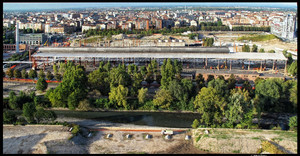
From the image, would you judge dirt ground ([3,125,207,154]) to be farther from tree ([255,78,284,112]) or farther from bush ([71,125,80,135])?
tree ([255,78,284,112])

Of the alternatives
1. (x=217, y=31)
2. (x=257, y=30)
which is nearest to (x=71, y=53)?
(x=217, y=31)

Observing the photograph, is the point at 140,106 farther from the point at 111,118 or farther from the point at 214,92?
the point at 214,92

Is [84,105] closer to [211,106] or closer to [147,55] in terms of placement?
[211,106]

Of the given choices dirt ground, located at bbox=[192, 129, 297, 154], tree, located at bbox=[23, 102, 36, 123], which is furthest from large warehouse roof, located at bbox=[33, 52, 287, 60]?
dirt ground, located at bbox=[192, 129, 297, 154]

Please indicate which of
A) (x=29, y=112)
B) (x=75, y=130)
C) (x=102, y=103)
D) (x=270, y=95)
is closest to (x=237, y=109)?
(x=270, y=95)

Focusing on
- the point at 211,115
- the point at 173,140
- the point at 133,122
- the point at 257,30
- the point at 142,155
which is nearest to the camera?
the point at 142,155

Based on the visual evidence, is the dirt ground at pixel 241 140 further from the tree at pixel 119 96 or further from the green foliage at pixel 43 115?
the green foliage at pixel 43 115

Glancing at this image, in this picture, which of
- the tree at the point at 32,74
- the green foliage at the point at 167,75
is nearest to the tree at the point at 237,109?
the green foliage at the point at 167,75
